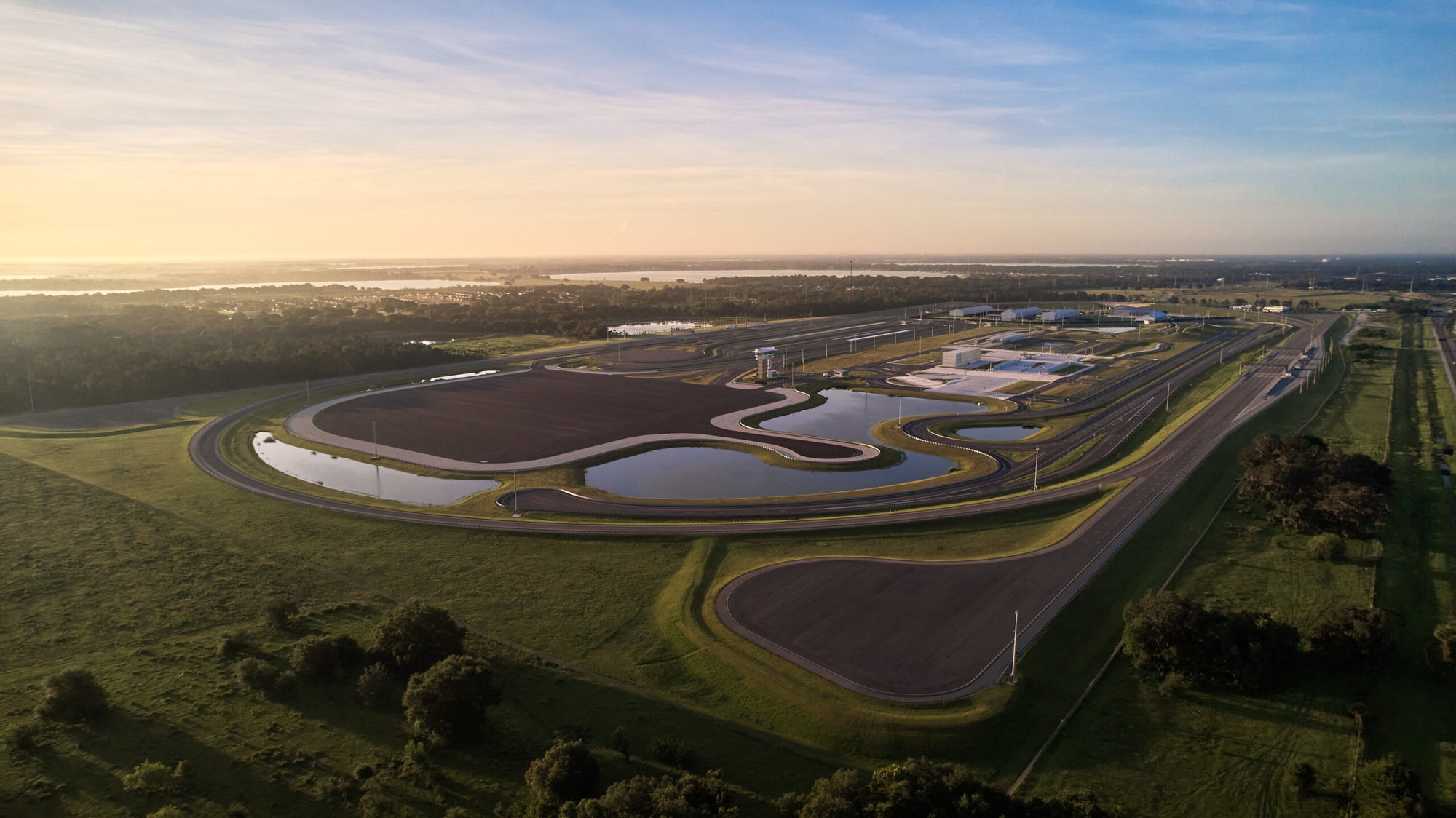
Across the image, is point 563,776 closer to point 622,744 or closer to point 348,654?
point 622,744

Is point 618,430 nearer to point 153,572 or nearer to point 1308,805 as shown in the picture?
point 153,572

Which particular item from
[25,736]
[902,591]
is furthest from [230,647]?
[902,591]

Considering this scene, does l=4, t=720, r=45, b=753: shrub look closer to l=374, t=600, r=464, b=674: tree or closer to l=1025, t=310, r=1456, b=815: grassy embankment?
l=374, t=600, r=464, b=674: tree

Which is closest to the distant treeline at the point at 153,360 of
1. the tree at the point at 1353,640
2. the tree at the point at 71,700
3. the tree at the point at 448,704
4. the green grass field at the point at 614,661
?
the green grass field at the point at 614,661

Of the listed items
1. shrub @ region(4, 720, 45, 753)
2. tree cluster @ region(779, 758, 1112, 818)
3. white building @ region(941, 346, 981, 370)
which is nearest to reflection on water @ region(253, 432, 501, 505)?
shrub @ region(4, 720, 45, 753)

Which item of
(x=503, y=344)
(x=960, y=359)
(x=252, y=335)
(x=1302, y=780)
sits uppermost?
(x=252, y=335)

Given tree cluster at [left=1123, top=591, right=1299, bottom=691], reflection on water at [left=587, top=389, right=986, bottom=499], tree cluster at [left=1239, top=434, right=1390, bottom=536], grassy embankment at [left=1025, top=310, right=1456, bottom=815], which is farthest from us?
reflection on water at [left=587, top=389, right=986, bottom=499]
